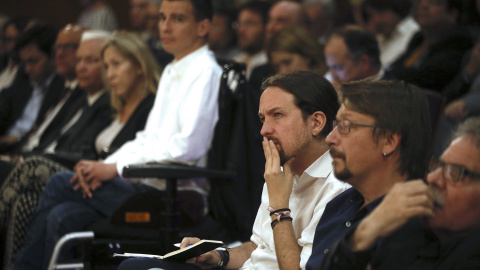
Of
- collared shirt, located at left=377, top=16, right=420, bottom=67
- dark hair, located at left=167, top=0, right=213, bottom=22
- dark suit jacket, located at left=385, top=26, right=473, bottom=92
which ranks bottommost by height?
dark suit jacket, located at left=385, top=26, right=473, bottom=92

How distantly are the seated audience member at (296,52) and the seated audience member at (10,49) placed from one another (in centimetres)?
260

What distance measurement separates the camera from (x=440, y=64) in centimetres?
→ 398

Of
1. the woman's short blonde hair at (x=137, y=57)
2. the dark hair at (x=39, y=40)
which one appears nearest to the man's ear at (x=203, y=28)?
the woman's short blonde hair at (x=137, y=57)

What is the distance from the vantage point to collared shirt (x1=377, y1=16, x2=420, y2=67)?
15.4 feet

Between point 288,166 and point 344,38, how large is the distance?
6.14 feet

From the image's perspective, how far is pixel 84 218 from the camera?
3.18m

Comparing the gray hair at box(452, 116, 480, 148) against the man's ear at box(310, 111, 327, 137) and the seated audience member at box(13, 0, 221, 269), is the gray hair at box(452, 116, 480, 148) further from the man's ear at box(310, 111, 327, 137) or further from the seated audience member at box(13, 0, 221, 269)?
the seated audience member at box(13, 0, 221, 269)

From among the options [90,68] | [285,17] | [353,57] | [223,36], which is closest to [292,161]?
[353,57]

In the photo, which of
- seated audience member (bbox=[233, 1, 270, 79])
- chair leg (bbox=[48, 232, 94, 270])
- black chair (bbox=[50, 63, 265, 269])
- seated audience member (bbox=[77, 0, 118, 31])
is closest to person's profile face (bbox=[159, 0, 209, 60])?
black chair (bbox=[50, 63, 265, 269])

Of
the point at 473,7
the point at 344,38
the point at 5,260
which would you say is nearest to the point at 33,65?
the point at 5,260

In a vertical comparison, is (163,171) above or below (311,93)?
below

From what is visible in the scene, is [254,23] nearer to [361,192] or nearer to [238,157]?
[238,157]

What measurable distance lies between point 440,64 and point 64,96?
8.28ft

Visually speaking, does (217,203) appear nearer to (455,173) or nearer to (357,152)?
(357,152)
